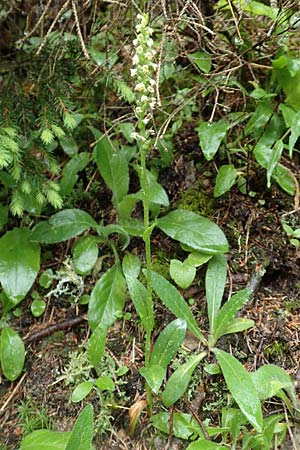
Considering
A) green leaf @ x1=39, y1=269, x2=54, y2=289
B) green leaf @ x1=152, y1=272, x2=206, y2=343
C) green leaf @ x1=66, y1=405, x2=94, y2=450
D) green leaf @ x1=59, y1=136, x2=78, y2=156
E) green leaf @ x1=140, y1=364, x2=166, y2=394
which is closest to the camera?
green leaf @ x1=66, y1=405, x2=94, y2=450

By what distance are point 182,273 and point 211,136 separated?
698 mm

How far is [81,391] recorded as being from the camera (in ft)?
6.48

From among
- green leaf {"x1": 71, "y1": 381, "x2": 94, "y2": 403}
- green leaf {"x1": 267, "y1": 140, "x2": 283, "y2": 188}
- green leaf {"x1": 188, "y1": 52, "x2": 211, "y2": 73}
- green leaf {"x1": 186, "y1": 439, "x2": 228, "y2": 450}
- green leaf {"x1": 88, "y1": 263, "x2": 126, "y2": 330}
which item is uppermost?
green leaf {"x1": 188, "y1": 52, "x2": 211, "y2": 73}

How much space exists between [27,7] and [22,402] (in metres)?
2.28

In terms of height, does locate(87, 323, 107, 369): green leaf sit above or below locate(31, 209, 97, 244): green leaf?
below

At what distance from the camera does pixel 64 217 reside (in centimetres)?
242

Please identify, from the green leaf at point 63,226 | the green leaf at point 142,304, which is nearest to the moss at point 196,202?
the green leaf at point 63,226

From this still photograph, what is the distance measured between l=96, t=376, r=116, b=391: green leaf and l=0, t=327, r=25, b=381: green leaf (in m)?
0.44

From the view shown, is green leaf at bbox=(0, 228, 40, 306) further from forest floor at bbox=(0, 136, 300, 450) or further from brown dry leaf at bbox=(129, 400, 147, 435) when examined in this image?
brown dry leaf at bbox=(129, 400, 147, 435)

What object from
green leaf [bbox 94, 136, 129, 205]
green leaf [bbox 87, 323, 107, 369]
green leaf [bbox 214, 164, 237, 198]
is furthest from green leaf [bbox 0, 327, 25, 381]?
green leaf [bbox 214, 164, 237, 198]

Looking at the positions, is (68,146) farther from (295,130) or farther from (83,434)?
(83,434)

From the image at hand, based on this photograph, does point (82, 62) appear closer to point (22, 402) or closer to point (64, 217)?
point (64, 217)

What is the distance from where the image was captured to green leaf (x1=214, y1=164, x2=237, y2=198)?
2367 millimetres

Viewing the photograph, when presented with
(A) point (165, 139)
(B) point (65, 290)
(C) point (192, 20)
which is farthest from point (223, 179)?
(B) point (65, 290)
